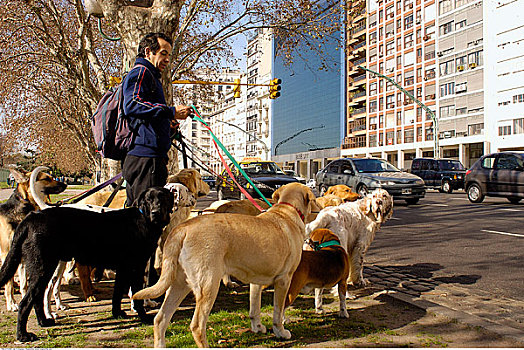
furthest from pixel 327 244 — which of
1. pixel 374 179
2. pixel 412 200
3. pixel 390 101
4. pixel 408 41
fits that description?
pixel 390 101

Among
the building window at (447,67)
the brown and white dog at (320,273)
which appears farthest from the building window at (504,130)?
the brown and white dog at (320,273)

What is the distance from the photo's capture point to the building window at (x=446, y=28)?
56953 mm

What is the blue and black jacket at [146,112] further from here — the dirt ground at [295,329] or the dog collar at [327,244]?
the dog collar at [327,244]

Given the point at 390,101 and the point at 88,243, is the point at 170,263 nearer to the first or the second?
the point at 88,243

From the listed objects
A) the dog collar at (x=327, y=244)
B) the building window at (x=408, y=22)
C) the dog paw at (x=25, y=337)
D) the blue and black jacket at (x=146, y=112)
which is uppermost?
the building window at (x=408, y=22)

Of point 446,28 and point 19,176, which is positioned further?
point 446,28

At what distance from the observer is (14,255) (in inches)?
155

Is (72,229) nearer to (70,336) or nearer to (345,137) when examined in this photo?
(70,336)

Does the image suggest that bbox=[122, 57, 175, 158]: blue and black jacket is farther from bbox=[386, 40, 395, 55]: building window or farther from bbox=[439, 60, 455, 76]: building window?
bbox=[386, 40, 395, 55]: building window

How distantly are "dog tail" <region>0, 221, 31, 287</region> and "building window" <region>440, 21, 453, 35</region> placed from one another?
61468 mm

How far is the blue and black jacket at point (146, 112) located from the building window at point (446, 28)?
60.1 m

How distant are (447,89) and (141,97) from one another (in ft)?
195

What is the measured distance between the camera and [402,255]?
7.99 metres

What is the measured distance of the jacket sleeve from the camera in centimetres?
436
